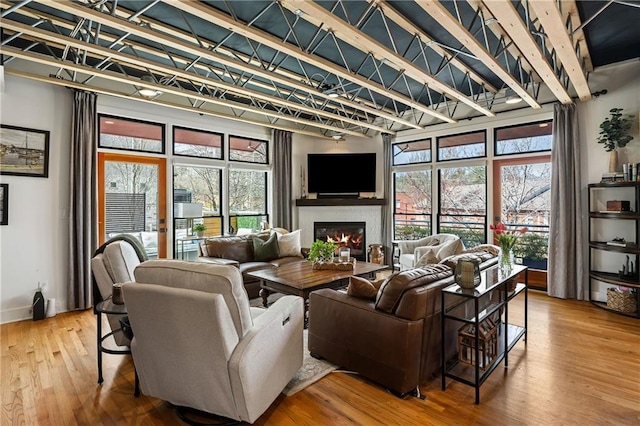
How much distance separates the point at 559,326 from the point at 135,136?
19.9ft

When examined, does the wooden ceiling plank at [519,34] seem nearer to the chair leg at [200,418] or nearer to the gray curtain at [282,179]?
the chair leg at [200,418]

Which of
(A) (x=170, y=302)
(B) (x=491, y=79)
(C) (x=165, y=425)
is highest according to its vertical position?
(B) (x=491, y=79)

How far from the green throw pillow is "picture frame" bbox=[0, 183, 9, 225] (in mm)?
3008

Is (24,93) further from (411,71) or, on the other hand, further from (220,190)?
(411,71)

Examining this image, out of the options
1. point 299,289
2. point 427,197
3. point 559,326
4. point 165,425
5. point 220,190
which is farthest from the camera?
point 427,197

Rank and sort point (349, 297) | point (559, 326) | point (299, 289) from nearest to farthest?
point (349, 297) < point (299, 289) < point (559, 326)

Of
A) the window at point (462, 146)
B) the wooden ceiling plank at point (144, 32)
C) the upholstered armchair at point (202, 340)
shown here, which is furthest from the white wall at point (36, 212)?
the window at point (462, 146)

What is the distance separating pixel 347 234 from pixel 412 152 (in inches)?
83.7

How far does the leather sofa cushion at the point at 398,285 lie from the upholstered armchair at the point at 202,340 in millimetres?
787

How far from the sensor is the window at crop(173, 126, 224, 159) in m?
5.67

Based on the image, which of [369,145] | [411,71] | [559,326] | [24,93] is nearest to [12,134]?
[24,93]

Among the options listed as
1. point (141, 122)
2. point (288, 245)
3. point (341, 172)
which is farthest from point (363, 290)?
point (341, 172)

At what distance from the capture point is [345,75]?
3.64 metres

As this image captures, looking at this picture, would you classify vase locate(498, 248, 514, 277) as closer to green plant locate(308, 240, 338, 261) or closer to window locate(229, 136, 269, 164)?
→ green plant locate(308, 240, 338, 261)
